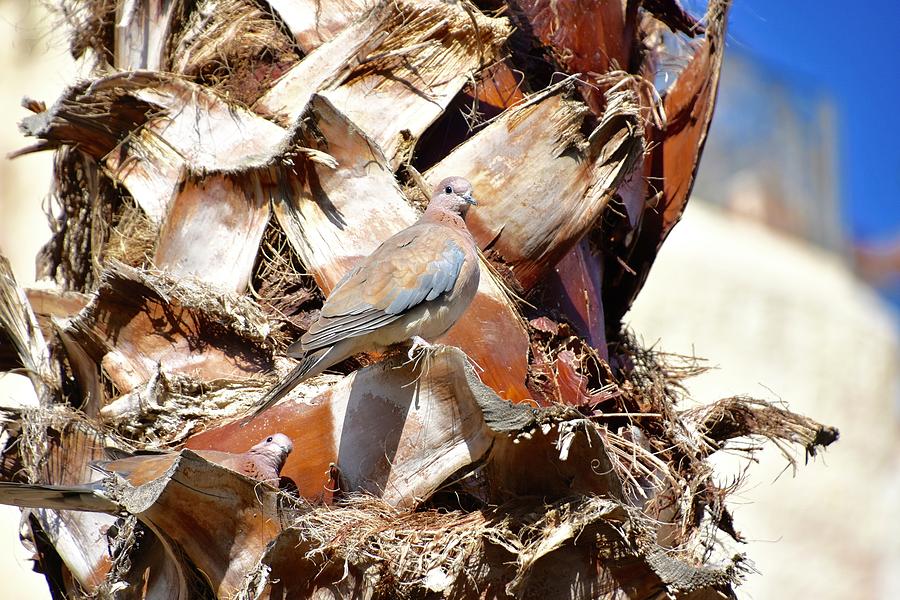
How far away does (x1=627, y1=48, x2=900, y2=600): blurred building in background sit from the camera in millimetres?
13477

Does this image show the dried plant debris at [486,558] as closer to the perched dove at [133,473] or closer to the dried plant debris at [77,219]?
the perched dove at [133,473]

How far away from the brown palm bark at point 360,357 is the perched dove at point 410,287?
0.31 feet

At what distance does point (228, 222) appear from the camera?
319cm

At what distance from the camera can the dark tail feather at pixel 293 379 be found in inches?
108

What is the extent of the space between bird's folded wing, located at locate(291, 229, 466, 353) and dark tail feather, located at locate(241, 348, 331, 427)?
0.10 metres

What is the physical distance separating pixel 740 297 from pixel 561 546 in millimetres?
12725

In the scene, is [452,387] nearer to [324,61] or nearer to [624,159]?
[624,159]

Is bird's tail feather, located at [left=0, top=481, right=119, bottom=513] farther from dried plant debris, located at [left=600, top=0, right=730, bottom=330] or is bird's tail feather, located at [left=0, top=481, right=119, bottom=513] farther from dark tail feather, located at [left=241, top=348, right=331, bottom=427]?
dried plant debris, located at [left=600, top=0, right=730, bottom=330]

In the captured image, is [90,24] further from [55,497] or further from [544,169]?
[55,497]

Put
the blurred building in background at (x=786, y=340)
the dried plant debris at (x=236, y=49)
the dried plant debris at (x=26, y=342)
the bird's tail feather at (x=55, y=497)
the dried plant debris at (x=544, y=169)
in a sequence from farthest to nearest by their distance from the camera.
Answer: the blurred building in background at (x=786, y=340), the dried plant debris at (x=236, y=49), the dried plant debris at (x=26, y=342), the dried plant debris at (x=544, y=169), the bird's tail feather at (x=55, y=497)

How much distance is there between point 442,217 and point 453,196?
0.30 ft

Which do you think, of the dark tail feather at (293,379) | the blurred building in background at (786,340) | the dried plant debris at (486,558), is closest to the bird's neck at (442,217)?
the dark tail feather at (293,379)

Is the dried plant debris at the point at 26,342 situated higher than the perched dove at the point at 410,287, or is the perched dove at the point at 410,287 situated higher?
the perched dove at the point at 410,287

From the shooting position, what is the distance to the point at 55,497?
7.91 ft
